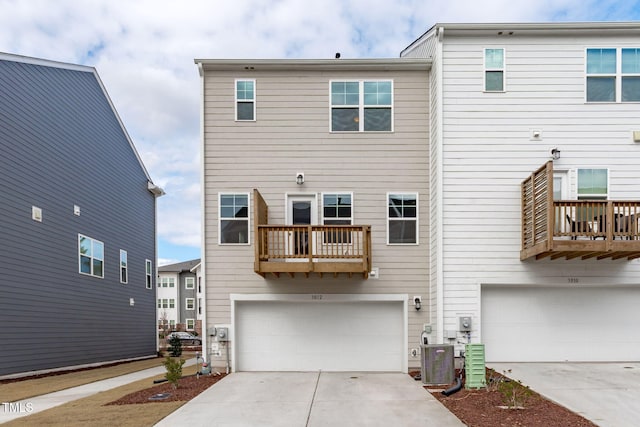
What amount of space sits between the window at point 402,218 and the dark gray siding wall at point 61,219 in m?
8.46

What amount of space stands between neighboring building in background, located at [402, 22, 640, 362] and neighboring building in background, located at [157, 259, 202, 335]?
3326 centimetres

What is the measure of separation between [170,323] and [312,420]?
122 ft

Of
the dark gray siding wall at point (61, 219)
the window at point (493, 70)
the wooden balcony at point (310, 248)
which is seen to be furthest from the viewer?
the dark gray siding wall at point (61, 219)

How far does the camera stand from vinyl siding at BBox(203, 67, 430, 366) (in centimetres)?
1034

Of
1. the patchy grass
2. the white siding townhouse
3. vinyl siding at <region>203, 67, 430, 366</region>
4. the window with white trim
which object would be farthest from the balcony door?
the window with white trim

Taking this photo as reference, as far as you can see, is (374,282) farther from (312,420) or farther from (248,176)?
A: (312,420)

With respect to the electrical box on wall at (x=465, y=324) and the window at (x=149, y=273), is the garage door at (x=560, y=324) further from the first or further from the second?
the window at (x=149, y=273)

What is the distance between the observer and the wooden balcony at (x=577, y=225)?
330 inches

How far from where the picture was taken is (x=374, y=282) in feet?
33.9

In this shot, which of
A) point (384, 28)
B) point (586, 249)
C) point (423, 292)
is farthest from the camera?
point (384, 28)

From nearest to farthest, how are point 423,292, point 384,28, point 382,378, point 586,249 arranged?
point 586,249 < point 382,378 < point 423,292 < point 384,28

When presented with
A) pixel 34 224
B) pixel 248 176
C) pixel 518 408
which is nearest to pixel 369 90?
pixel 248 176

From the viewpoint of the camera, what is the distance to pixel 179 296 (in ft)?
133

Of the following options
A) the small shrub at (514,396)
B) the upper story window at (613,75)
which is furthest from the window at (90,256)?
the upper story window at (613,75)
